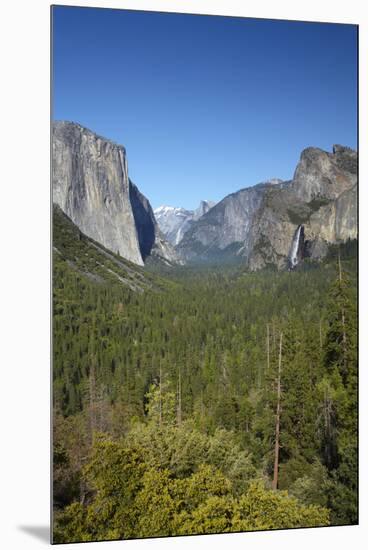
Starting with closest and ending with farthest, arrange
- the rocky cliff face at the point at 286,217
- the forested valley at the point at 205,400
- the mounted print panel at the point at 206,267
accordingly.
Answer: the forested valley at the point at 205,400
the mounted print panel at the point at 206,267
the rocky cliff face at the point at 286,217

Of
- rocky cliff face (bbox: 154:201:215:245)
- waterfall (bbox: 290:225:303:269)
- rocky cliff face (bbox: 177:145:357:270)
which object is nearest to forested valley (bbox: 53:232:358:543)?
waterfall (bbox: 290:225:303:269)

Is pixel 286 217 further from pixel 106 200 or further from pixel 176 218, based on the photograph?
pixel 106 200

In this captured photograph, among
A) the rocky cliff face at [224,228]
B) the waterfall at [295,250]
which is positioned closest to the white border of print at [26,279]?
the rocky cliff face at [224,228]

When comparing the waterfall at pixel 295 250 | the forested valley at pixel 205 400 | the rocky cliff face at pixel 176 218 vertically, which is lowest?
the forested valley at pixel 205 400

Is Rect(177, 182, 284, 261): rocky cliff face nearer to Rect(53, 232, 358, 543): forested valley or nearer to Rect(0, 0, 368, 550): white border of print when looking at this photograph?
Rect(53, 232, 358, 543): forested valley

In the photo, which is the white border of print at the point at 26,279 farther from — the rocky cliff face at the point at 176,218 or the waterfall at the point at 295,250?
the waterfall at the point at 295,250

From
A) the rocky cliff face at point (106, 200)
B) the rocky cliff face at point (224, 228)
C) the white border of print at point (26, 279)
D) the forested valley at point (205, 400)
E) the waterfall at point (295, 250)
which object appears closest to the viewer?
the white border of print at point (26, 279)
